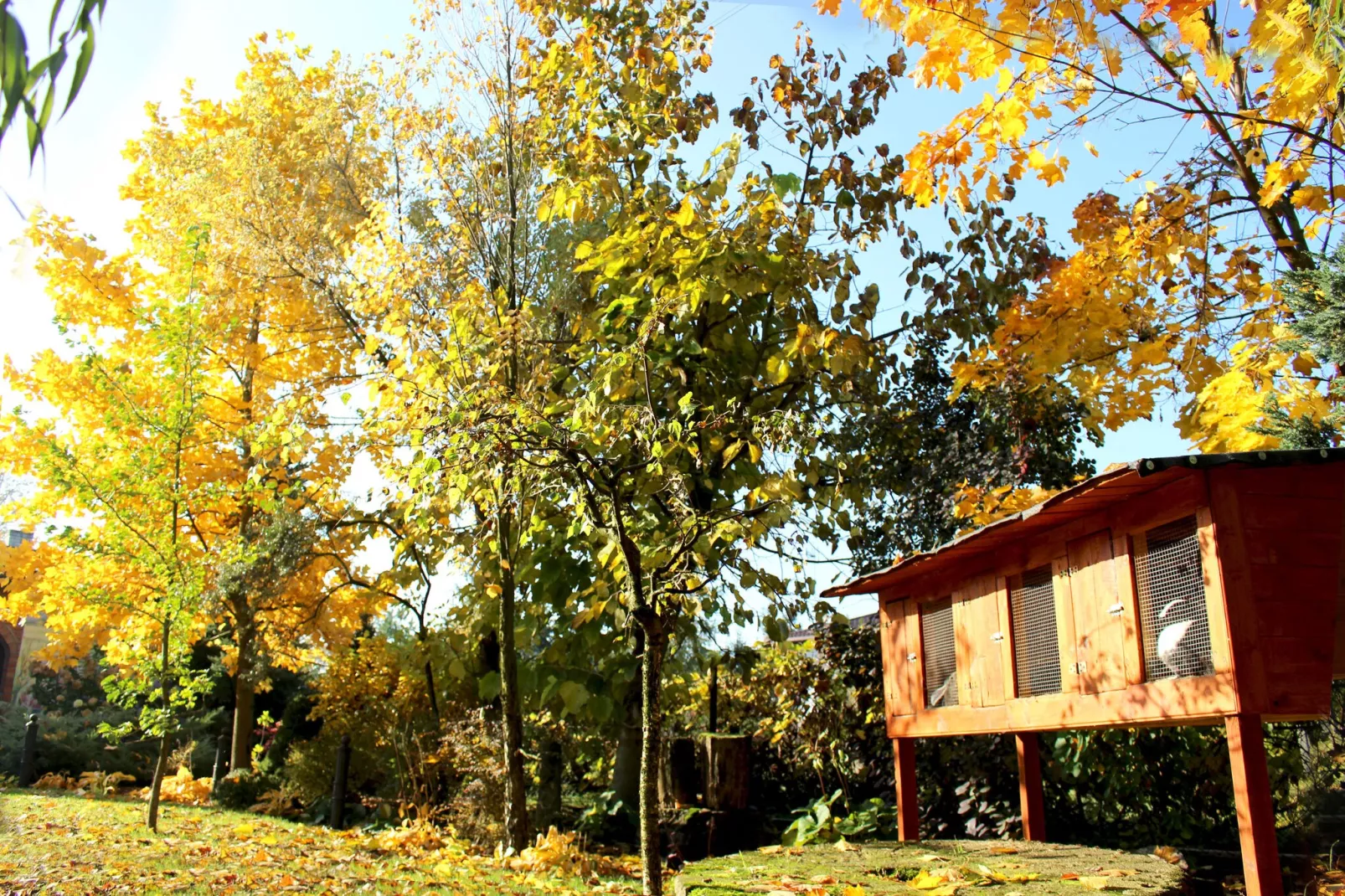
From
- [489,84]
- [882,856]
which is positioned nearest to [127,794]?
[489,84]

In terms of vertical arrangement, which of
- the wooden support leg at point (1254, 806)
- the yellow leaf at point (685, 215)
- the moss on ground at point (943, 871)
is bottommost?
the moss on ground at point (943, 871)

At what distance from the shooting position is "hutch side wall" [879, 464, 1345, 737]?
3.97m

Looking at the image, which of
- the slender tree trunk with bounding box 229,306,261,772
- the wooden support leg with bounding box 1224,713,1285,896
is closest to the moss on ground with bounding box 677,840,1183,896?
the wooden support leg with bounding box 1224,713,1285,896

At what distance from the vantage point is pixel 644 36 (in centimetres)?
751

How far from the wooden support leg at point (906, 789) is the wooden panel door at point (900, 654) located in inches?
9.1

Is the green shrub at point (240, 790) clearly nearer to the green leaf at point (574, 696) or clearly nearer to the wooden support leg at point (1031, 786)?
the green leaf at point (574, 696)

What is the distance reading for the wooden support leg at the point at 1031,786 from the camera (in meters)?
6.34

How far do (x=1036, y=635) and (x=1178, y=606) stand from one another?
3.81ft

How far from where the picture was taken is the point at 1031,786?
636 centimetres

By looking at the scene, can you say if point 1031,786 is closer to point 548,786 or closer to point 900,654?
point 900,654

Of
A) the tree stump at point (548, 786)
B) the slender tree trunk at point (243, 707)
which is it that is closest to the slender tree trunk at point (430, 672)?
the tree stump at point (548, 786)

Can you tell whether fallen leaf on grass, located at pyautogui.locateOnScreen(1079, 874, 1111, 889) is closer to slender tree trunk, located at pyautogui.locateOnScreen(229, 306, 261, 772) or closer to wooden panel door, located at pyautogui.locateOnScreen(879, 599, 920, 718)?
wooden panel door, located at pyautogui.locateOnScreen(879, 599, 920, 718)

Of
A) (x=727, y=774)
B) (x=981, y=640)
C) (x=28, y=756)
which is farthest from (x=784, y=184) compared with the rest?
(x=28, y=756)

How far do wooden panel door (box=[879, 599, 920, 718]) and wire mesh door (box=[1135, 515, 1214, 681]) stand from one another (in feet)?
7.64
